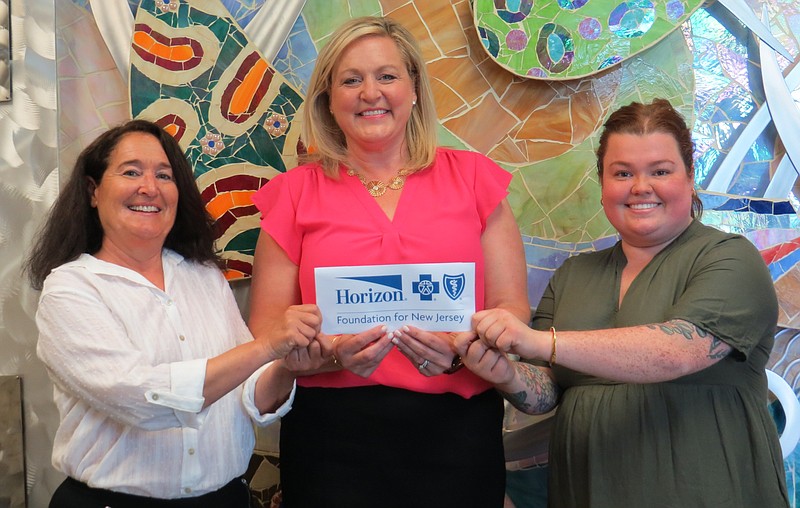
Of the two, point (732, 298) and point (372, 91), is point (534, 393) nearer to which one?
point (732, 298)

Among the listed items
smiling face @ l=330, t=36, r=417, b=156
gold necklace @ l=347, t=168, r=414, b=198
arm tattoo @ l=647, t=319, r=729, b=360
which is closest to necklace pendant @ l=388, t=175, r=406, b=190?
gold necklace @ l=347, t=168, r=414, b=198

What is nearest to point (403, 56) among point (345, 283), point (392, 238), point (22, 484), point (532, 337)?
point (392, 238)

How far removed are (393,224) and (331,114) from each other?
0.48 metres

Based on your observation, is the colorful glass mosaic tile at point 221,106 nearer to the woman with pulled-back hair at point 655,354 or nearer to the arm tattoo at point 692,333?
the woman with pulled-back hair at point 655,354

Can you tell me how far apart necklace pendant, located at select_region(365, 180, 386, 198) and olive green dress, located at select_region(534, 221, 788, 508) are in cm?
68

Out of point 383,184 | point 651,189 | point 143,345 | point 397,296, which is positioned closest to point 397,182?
point 383,184

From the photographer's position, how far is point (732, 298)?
1671 millimetres

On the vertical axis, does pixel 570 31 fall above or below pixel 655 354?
above

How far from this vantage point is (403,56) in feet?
6.88

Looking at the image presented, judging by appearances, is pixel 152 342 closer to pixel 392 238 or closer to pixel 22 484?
pixel 392 238

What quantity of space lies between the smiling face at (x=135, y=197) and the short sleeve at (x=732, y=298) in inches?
52.7

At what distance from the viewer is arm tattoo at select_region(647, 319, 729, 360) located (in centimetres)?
164

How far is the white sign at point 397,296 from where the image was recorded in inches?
64.9

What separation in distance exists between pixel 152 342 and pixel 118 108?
1.13 m
